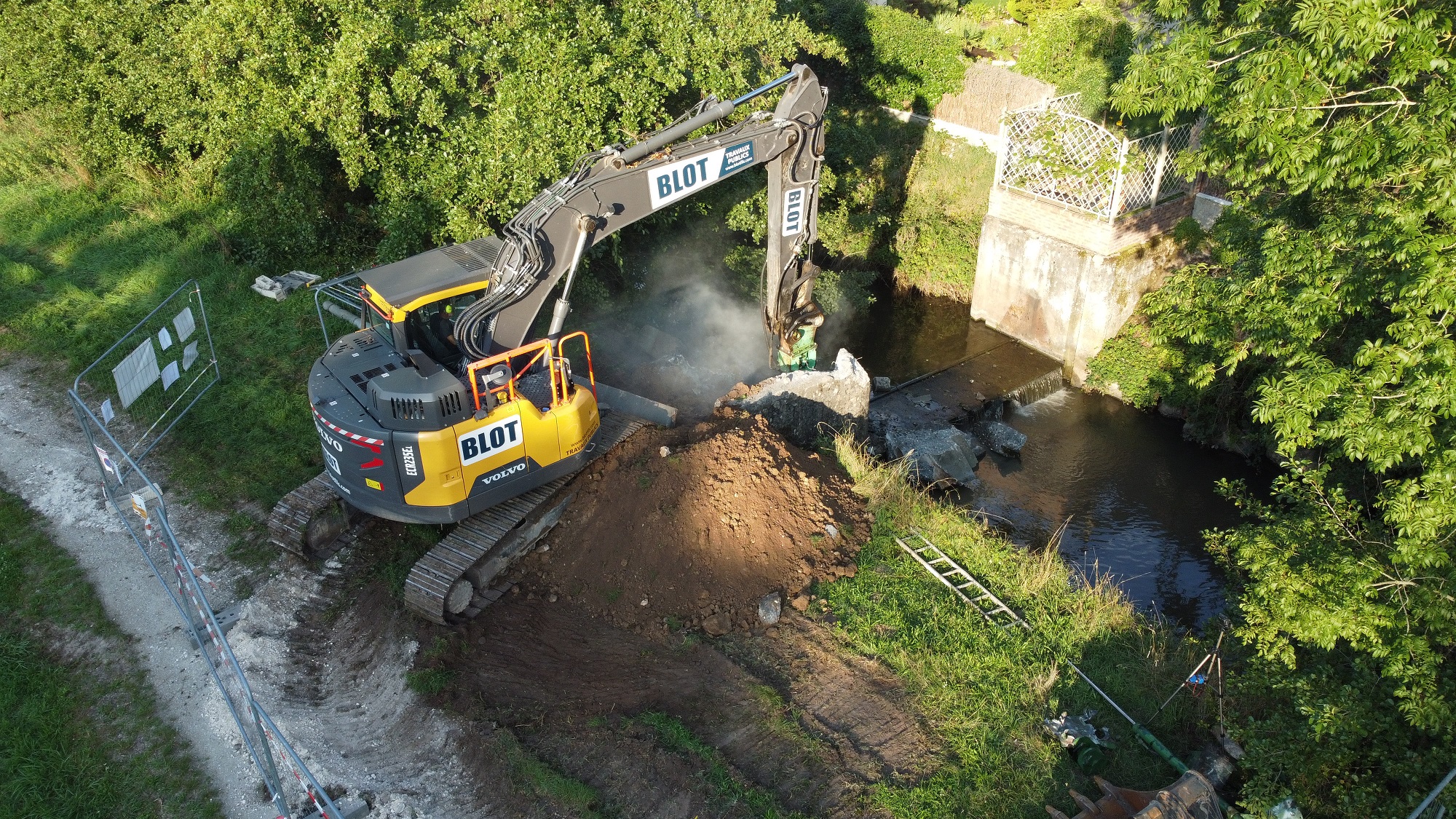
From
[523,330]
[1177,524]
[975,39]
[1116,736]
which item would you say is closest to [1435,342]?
[1116,736]

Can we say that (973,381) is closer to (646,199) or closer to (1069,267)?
(1069,267)

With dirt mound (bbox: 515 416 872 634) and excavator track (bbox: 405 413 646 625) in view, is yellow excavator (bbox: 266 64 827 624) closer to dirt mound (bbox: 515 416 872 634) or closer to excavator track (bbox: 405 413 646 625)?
excavator track (bbox: 405 413 646 625)

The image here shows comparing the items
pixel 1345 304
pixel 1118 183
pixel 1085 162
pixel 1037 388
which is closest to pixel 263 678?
pixel 1345 304

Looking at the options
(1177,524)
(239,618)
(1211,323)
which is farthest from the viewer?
(1177,524)

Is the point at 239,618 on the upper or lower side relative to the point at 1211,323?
lower

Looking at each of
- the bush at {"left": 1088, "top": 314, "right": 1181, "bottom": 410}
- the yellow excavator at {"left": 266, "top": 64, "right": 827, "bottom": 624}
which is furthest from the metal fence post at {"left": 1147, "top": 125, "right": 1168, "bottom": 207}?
the yellow excavator at {"left": 266, "top": 64, "right": 827, "bottom": 624}

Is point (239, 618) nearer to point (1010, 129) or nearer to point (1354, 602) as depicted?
point (1354, 602)

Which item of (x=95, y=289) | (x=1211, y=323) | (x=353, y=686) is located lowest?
(x=353, y=686)
